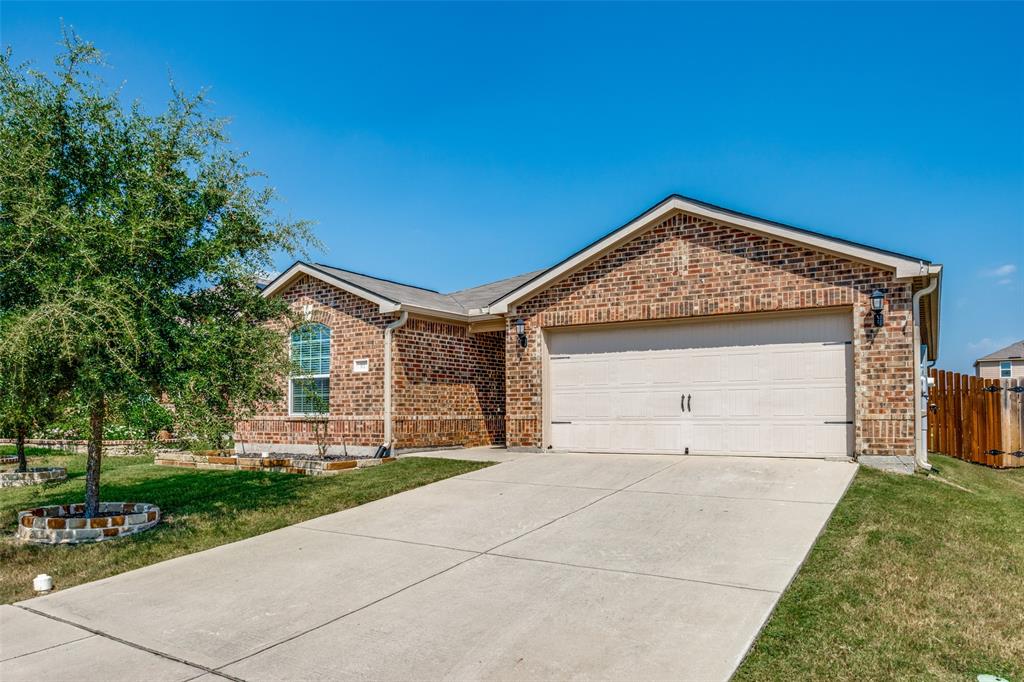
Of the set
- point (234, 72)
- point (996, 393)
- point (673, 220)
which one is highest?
point (234, 72)

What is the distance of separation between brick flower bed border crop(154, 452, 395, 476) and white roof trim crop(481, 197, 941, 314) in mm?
4093

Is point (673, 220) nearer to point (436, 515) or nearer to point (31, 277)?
point (436, 515)

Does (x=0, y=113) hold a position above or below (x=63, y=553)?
above

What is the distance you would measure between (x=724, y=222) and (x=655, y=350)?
248 centimetres

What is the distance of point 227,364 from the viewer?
764cm

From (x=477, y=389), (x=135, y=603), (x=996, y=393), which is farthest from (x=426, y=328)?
(x=996, y=393)

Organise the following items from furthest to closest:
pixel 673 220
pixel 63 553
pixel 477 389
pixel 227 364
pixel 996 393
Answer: pixel 477 389 → pixel 996 393 → pixel 673 220 → pixel 227 364 → pixel 63 553

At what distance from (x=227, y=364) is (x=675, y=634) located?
5.68 meters

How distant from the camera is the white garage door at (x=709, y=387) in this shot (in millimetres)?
10461

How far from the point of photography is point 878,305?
32.1 feet

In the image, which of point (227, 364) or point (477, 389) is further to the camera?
point (477, 389)

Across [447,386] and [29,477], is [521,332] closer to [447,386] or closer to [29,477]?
[447,386]

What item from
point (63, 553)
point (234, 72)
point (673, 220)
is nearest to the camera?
point (63, 553)

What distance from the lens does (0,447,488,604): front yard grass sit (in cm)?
662
